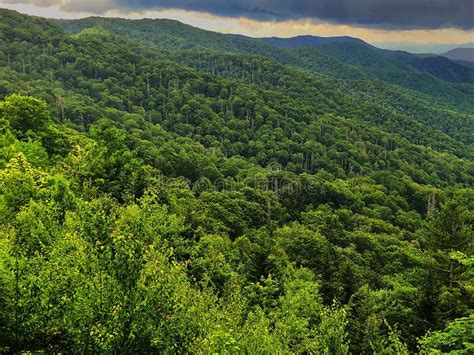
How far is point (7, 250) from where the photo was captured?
18.6 meters

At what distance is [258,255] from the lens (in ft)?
207

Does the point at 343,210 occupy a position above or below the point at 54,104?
below

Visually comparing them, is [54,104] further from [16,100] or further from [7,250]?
[7,250]

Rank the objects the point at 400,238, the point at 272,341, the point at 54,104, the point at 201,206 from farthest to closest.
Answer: the point at 54,104 < the point at 400,238 < the point at 201,206 < the point at 272,341

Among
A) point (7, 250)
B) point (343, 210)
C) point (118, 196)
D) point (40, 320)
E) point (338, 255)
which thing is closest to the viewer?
point (40, 320)

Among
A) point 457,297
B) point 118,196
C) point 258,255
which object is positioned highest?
point 118,196

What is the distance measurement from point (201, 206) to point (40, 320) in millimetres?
68959

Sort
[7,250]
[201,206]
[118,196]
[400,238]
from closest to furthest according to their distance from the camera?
1. [7,250]
2. [118,196]
3. [201,206]
4. [400,238]

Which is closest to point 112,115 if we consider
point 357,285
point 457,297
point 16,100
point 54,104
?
point 54,104

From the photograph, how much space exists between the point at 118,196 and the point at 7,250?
30174 millimetres

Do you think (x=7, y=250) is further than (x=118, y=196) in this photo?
No

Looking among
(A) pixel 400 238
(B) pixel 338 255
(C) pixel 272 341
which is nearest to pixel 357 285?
(B) pixel 338 255

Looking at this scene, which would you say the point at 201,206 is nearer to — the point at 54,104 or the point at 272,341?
the point at 272,341

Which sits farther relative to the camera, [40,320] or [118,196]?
[118,196]
